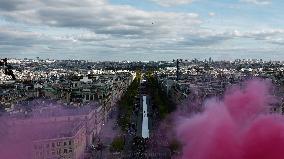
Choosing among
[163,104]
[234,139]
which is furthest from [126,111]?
[234,139]

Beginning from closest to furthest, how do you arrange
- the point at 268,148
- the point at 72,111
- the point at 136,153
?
Result: the point at 268,148, the point at 136,153, the point at 72,111

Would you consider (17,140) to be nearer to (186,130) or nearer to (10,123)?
(10,123)

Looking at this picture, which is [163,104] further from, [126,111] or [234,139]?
[234,139]

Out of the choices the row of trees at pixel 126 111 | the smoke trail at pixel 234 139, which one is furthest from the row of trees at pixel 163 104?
the smoke trail at pixel 234 139

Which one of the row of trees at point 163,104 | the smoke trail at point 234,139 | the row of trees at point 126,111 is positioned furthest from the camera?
the row of trees at point 163,104

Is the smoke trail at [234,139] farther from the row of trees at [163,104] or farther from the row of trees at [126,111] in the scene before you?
the row of trees at [163,104]

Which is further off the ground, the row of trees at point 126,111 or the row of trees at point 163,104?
the row of trees at point 163,104

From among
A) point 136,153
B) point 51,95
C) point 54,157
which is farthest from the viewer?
point 51,95

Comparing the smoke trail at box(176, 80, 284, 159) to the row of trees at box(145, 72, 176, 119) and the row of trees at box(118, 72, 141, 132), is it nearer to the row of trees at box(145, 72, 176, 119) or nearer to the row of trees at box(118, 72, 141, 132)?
the row of trees at box(118, 72, 141, 132)

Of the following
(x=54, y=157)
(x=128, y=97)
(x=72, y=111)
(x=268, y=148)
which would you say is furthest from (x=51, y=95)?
(x=268, y=148)

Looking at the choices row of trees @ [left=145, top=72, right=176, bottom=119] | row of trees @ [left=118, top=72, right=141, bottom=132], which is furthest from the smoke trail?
row of trees @ [left=145, top=72, right=176, bottom=119]

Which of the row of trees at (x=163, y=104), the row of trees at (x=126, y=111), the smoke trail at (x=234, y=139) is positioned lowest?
the row of trees at (x=126, y=111)
